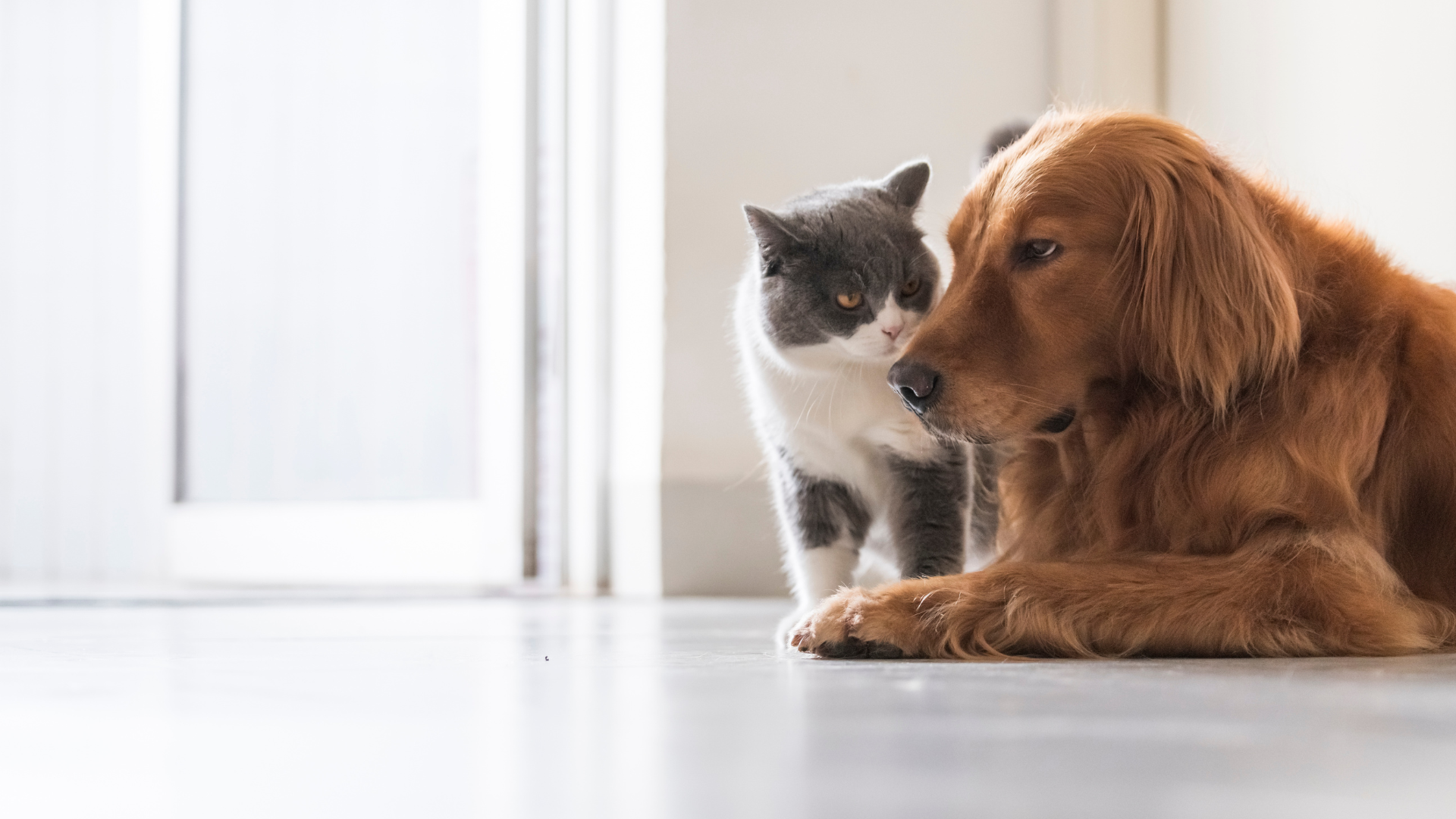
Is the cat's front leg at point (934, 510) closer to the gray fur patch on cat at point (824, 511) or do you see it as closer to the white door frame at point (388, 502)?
the gray fur patch on cat at point (824, 511)

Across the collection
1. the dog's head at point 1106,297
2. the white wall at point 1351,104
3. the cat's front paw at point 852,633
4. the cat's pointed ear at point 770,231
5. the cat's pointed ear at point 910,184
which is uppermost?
the white wall at point 1351,104

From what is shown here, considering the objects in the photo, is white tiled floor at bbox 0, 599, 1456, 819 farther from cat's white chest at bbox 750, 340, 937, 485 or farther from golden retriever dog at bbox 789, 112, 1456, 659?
cat's white chest at bbox 750, 340, 937, 485

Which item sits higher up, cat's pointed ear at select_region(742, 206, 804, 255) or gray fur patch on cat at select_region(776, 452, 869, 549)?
cat's pointed ear at select_region(742, 206, 804, 255)

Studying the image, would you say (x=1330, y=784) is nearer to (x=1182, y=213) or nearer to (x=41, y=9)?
(x=1182, y=213)

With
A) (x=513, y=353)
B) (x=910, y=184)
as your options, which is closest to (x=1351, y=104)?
(x=910, y=184)

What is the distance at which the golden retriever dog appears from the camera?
1.04 m

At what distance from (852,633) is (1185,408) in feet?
1.39

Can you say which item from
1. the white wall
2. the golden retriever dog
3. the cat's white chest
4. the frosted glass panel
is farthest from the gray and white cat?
the frosted glass panel

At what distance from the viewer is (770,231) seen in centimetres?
165

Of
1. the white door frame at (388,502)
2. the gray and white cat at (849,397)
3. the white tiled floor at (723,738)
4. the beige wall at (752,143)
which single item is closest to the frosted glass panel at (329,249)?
the white door frame at (388,502)

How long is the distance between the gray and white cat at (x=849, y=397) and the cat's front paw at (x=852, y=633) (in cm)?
45

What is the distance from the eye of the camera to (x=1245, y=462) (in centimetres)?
112

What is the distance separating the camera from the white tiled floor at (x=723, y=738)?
51cm

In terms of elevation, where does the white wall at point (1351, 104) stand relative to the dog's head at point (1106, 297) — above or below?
above
